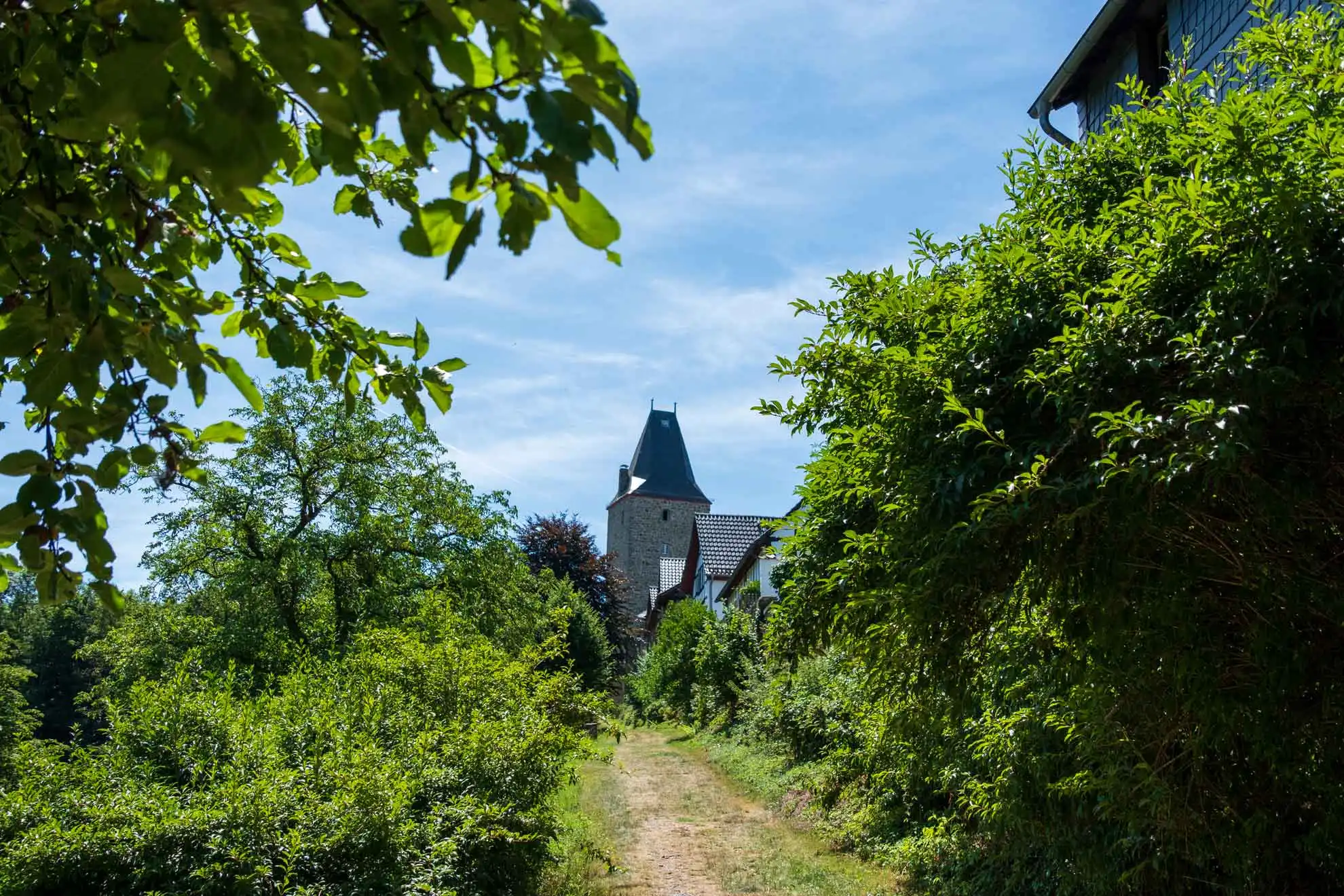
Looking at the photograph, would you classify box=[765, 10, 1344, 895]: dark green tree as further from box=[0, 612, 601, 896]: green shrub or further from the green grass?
the green grass

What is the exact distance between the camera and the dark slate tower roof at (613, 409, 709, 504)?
207 feet

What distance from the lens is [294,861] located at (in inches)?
226

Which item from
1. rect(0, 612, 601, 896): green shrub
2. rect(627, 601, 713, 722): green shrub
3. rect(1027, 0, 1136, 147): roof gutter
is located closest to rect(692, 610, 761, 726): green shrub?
rect(627, 601, 713, 722): green shrub

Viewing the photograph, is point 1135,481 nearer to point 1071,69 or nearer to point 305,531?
point 1071,69

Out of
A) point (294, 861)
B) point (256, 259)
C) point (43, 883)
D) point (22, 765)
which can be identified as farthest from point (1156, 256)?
point (22, 765)

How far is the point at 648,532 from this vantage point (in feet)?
205

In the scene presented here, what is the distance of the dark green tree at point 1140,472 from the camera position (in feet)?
9.24

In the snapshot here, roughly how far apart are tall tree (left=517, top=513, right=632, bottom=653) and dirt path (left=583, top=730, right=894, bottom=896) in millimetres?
23842

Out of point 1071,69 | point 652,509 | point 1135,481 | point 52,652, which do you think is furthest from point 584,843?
point 652,509

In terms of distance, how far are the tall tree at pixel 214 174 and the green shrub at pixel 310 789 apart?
365cm

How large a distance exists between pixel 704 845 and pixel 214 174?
10712 millimetres

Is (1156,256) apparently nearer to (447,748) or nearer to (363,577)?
(447,748)

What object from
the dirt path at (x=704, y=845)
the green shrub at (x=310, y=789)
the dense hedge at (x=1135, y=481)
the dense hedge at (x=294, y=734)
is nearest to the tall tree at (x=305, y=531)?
the dense hedge at (x=294, y=734)

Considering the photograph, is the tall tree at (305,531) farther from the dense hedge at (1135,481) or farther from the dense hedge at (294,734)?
the dense hedge at (1135,481)
